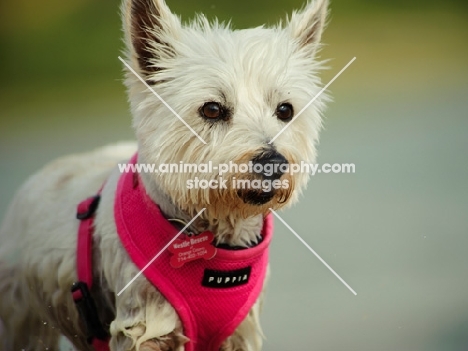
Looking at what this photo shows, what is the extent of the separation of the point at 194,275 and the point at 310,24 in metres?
0.95

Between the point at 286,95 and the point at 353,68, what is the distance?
4861mm

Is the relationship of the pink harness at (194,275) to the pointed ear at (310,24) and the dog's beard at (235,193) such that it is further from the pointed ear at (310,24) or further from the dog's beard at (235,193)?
the pointed ear at (310,24)

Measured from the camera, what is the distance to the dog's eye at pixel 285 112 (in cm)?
282

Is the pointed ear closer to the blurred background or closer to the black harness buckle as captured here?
the blurred background

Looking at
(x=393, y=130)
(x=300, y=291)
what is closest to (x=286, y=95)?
(x=300, y=291)

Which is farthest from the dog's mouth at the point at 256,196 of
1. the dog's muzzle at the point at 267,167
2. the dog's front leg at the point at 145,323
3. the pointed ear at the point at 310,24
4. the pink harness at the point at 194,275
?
the pointed ear at the point at 310,24

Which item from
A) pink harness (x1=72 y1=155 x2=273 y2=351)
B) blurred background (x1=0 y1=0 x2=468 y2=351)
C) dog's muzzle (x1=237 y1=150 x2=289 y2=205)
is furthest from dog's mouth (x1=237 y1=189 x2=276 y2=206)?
blurred background (x1=0 y1=0 x2=468 y2=351)

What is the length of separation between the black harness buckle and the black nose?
79 cm

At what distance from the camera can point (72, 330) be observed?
10.5ft

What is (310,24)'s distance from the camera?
3086mm

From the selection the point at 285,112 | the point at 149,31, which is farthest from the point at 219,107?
the point at 149,31

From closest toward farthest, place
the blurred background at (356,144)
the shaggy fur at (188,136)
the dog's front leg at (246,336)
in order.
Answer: the shaggy fur at (188,136), the dog's front leg at (246,336), the blurred background at (356,144)

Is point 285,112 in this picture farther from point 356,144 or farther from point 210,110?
point 356,144

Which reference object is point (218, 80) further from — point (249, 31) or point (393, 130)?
point (393, 130)
